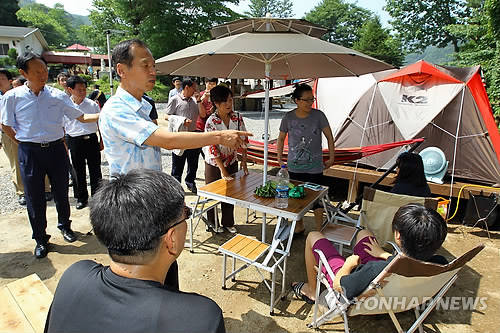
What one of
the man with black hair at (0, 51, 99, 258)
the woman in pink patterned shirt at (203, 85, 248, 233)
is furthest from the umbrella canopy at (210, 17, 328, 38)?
the man with black hair at (0, 51, 99, 258)

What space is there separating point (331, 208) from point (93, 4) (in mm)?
28337

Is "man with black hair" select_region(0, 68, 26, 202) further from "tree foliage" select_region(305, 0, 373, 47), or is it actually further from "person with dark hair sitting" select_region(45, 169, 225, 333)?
"tree foliage" select_region(305, 0, 373, 47)

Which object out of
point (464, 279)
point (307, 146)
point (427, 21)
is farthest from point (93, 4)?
point (464, 279)

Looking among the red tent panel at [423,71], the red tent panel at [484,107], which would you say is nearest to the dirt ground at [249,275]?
the red tent panel at [484,107]

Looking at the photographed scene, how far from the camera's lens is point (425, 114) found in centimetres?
479

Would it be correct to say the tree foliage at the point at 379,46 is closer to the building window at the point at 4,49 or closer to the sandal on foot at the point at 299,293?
the sandal on foot at the point at 299,293

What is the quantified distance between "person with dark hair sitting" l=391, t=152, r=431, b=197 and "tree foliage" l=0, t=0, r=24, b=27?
4954 centimetres

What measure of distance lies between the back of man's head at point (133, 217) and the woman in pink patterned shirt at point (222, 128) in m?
2.37

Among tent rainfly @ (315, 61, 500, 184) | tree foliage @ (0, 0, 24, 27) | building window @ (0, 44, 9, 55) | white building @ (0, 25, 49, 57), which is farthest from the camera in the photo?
tree foliage @ (0, 0, 24, 27)

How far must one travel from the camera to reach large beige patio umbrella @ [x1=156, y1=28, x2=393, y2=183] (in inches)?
85.8

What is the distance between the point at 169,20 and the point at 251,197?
21.8 m

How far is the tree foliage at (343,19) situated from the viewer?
141ft

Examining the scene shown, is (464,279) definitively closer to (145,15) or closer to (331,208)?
(331,208)

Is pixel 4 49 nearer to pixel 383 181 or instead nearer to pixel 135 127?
pixel 383 181
